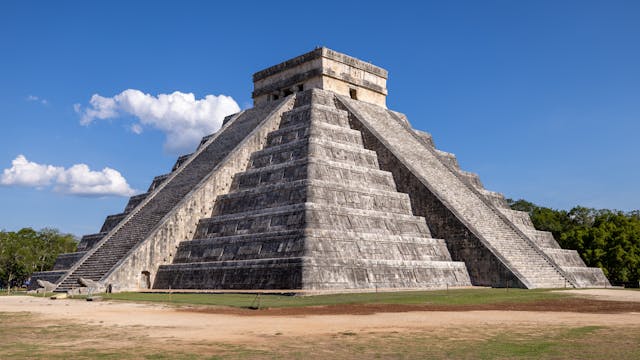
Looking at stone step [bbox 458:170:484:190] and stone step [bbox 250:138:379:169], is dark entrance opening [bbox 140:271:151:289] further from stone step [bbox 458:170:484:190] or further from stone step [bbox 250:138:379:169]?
stone step [bbox 458:170:484:190]

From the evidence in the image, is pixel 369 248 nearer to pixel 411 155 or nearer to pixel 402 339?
pixel 411 155

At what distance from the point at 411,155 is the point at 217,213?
12.2 m

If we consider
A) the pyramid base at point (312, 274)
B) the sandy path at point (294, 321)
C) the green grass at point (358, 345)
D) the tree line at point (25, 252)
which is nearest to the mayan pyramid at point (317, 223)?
the pyramid base at point (312, 274)

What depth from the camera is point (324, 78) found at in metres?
39.8

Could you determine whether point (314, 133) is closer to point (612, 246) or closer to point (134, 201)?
point (134, 201)

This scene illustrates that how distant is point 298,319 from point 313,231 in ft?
33.2

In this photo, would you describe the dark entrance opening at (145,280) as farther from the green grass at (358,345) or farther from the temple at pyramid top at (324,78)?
the temple at pyramid top at (324,78)

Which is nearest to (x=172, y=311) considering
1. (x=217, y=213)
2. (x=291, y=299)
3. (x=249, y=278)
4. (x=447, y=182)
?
(x=291, y=299)

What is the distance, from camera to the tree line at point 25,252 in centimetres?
Answer: 5238

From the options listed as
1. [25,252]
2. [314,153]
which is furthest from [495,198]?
[25,252]

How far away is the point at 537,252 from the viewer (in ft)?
98.7

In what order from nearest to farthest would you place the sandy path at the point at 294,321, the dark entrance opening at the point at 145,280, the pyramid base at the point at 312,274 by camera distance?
the sandy path at the point at 294,321 → the pyramid base at the point at 312,274 → the dark entrance opening at the point at 145,280

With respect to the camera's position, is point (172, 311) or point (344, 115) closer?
point (172, 311)

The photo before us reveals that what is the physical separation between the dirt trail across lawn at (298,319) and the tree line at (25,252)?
38272 mm
